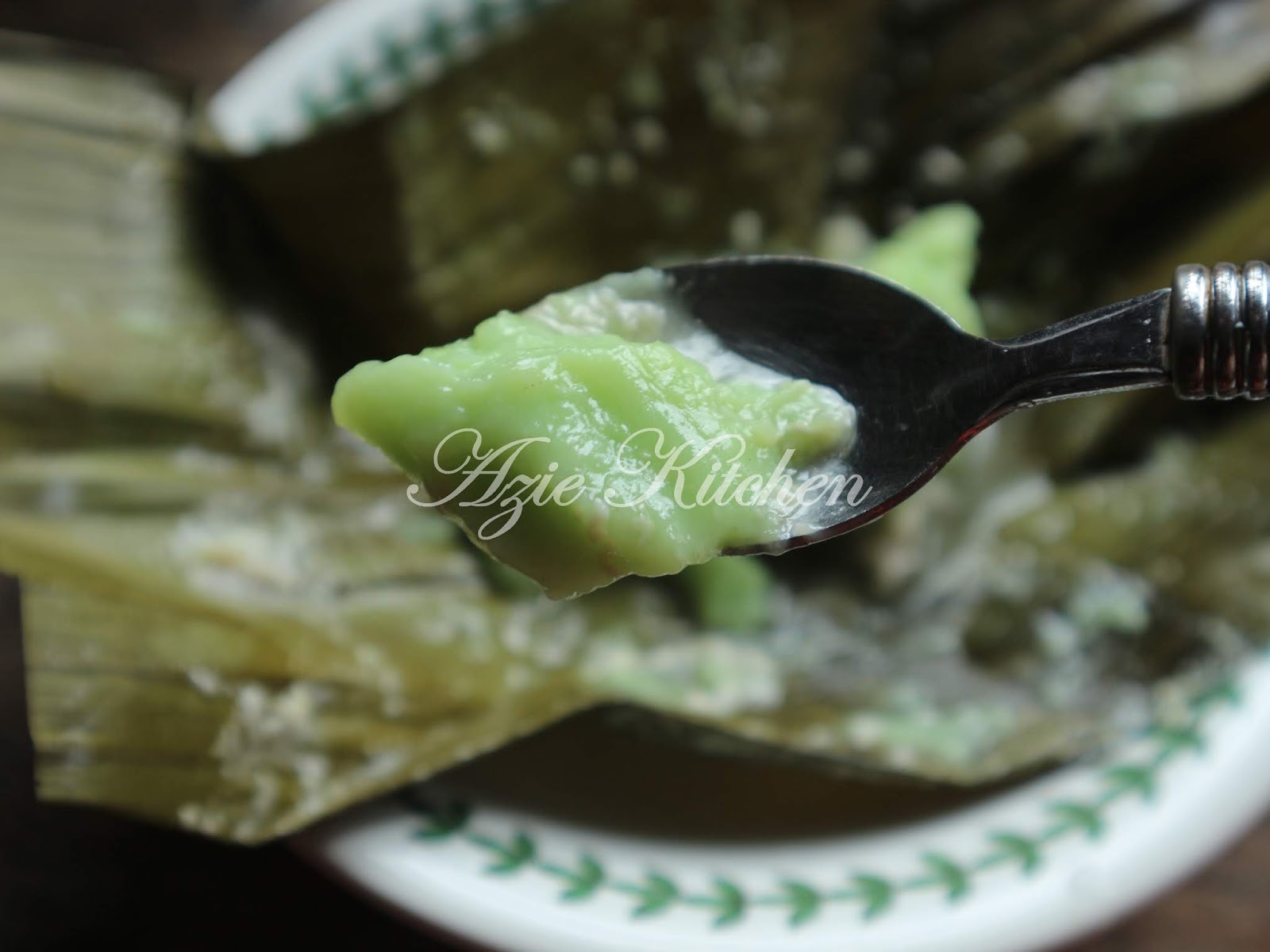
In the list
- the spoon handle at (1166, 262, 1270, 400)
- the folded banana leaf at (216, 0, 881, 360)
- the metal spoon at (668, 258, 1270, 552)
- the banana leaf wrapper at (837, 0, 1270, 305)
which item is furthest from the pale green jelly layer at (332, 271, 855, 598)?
the banana leaf wrapper at (837, 0, 1270, 305)

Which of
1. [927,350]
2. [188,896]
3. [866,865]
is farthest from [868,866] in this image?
[188,896]

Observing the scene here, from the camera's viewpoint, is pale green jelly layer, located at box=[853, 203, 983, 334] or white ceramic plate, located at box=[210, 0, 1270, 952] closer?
white ceramic plate, located at box=[210, 0, 1270, 952]

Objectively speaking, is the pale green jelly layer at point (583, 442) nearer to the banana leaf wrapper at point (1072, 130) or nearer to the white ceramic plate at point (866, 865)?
the white ceramic plate at point (866, 865)

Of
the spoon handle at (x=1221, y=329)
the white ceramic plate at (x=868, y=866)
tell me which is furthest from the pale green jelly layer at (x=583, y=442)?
the white ceramic plate at (x=868, y=866)

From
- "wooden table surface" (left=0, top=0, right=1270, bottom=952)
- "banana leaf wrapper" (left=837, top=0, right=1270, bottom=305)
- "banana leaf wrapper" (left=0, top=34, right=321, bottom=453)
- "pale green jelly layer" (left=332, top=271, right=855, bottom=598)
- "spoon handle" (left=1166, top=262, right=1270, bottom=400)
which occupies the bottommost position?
"wooden table surface" (left=0, top=0, right=1270, bottom=952)

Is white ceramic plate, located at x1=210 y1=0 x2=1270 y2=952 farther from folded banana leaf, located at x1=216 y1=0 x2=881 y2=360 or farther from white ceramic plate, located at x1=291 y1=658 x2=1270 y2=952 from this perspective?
folded banana leaf, located at x1=216 y1=0 x2=881 y2=360

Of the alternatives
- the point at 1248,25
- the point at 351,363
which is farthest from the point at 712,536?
the point at 1248,25

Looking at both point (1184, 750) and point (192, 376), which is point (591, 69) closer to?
point (192, 376)
